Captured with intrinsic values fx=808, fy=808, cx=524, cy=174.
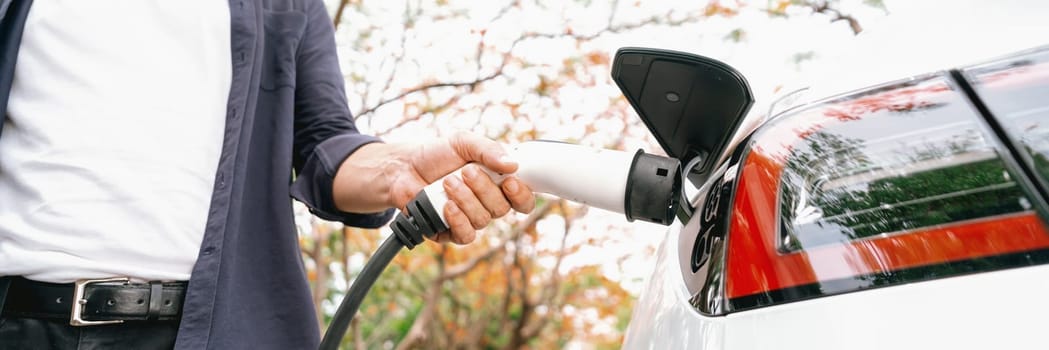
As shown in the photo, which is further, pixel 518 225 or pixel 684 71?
pixel 518 225

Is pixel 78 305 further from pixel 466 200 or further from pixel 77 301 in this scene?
pixel 466 200

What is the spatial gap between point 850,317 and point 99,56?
1.24 meters

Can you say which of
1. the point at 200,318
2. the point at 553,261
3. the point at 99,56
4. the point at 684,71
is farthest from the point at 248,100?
the point at 553,261

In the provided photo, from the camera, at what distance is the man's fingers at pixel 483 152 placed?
4.48 ft

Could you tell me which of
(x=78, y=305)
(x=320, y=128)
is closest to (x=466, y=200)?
(x=320, y=128)

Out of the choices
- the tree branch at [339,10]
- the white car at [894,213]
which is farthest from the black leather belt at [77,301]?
the tree branch at [339,10]

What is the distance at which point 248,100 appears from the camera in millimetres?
1543

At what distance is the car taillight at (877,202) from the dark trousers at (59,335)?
3.24ft

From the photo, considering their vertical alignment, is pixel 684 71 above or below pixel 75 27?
above

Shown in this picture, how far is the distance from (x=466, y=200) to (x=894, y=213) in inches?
31.8

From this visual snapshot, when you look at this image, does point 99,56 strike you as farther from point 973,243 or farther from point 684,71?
point 973,243

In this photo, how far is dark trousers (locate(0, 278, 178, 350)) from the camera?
1.25 metres

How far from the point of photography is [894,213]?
758 millimetres

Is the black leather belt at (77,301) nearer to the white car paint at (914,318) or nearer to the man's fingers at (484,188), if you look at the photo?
the man's fingers at (484,188)
